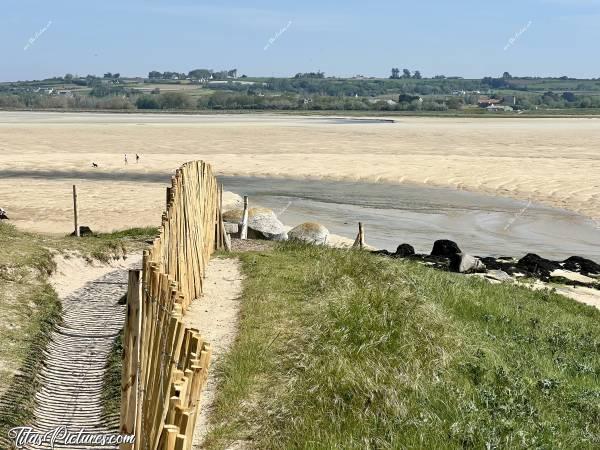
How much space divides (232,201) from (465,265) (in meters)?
11.4

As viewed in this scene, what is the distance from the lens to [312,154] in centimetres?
4603

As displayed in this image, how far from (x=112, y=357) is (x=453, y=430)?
12.1ft

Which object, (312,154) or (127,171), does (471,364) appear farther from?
(312,154)

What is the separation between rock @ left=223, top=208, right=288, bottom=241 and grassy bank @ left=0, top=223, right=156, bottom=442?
3468mm

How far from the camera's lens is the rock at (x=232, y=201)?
2728cm

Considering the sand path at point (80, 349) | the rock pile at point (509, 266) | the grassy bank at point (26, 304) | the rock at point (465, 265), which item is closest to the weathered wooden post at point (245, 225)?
the grassy bank at point (26, 304)

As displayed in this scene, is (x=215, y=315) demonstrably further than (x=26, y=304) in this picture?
Yes

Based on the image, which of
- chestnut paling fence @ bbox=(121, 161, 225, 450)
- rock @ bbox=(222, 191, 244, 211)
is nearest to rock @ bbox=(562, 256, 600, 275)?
rock @ bbox=(222, 191, 244, 211)

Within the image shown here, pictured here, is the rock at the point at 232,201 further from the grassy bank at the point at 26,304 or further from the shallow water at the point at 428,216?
the grassy bank at the point at 26,304

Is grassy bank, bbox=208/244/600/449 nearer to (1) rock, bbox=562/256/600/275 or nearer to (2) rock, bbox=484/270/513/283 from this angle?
(2) rock, bbox=484/270/513/283

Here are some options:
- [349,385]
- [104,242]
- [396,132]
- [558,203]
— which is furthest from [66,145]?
[349,385]

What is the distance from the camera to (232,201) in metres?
28.7

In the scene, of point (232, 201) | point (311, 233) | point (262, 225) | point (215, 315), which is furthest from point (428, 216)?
point (215, 315)

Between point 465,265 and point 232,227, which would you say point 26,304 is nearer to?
point 232,227
